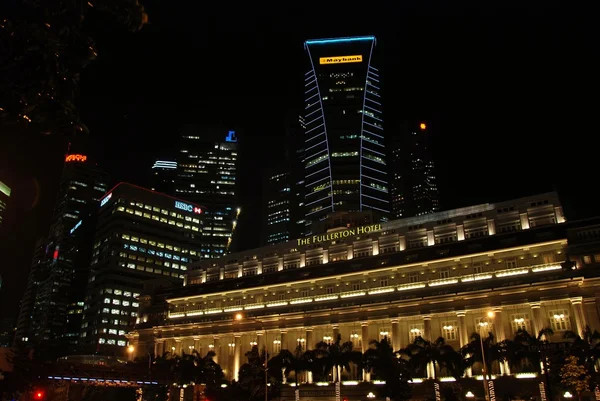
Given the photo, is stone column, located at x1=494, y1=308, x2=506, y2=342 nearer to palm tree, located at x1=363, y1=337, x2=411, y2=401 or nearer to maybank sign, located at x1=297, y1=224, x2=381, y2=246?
palm tree, located at x1=363, y1=337, x2=411, y2=401

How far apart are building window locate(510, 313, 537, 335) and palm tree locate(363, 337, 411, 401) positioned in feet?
68.8

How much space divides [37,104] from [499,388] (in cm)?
7519

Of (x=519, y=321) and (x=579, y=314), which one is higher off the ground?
(x=579, y=314)

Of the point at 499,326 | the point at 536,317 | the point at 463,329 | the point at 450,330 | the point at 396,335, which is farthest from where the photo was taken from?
the point at 396,335

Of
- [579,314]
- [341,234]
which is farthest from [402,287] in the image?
[579,314]

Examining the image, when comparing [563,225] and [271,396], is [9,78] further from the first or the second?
[563,225]

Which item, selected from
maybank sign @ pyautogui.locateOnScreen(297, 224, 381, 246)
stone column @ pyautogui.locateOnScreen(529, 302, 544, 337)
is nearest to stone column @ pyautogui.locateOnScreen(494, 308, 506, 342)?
stone column @ pyautogui.locateOnScreen(529, 302, 544, 337)

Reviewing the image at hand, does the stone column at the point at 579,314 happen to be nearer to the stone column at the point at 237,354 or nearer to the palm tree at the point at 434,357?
the palm tree at the point at 434,357

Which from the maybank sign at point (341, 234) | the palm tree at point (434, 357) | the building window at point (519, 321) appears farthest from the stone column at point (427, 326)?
the maybank sign at point (341, 234)

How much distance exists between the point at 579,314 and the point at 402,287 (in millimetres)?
30325

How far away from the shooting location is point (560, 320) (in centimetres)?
7712

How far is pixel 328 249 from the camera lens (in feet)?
364

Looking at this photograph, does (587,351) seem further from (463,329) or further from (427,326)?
(427,326)

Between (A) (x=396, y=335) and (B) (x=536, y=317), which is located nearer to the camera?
(B) (x=536, y=317)
